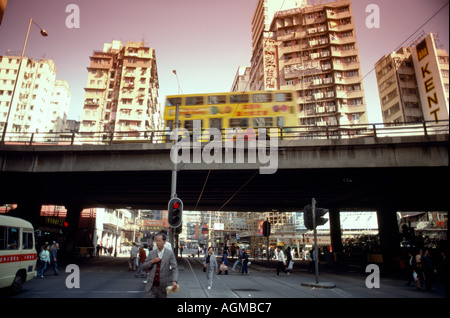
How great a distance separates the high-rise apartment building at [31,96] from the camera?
71062 millimetres

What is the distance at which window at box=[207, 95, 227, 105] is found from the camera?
21156 mm

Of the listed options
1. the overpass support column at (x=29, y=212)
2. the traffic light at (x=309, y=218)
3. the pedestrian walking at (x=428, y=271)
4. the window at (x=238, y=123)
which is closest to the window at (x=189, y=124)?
the window at (x=238, y=123)

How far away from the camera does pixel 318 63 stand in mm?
57219

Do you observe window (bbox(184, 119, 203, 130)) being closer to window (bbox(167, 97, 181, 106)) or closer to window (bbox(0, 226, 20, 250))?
window (bbox(167, 97, 181, 106))

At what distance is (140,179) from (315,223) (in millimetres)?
13766

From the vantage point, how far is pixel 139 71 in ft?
222

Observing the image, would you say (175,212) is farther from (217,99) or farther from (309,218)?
(217,99)

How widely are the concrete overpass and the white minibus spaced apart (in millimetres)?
7400

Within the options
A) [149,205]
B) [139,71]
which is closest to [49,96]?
[139,71]

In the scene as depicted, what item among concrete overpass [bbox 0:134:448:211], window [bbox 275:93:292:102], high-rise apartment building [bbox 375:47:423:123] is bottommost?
concrete overpass [bbox 0:134:448:211]

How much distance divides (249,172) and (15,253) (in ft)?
41.8

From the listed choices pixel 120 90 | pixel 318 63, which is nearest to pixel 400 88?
pixel 318 63

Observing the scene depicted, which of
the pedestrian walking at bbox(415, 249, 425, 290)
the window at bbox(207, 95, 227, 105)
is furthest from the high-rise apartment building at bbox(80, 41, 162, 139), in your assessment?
the pedestrian walking at bbox(415, 249, 425, 290)
